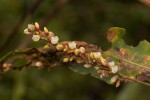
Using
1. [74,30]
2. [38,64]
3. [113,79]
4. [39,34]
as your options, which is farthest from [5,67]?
[74,30]

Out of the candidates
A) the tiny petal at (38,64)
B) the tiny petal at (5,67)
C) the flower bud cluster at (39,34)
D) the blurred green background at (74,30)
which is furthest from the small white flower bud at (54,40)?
the blurred green background at (74,30)

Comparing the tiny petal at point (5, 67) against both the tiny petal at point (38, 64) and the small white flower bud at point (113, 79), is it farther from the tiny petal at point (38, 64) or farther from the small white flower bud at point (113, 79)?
the small white flower bud at point (113, 79)

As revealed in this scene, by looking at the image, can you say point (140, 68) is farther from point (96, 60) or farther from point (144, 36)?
point (144, 36)

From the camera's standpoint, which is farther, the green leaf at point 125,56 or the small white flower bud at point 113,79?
the green leaf at point 125,56

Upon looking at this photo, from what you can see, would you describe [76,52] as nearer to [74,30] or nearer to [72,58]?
[72,58]

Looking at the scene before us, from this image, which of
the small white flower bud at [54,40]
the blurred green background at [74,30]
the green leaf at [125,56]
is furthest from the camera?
the blurred green background at [74,30]

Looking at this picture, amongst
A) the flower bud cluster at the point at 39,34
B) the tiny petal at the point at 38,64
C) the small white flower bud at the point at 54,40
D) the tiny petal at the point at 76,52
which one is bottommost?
the tiny petal at the point at 38,64

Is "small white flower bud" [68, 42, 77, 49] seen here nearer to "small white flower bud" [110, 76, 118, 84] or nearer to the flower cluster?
the flower cluster

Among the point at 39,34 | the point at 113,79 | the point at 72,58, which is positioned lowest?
the point at 113,79
